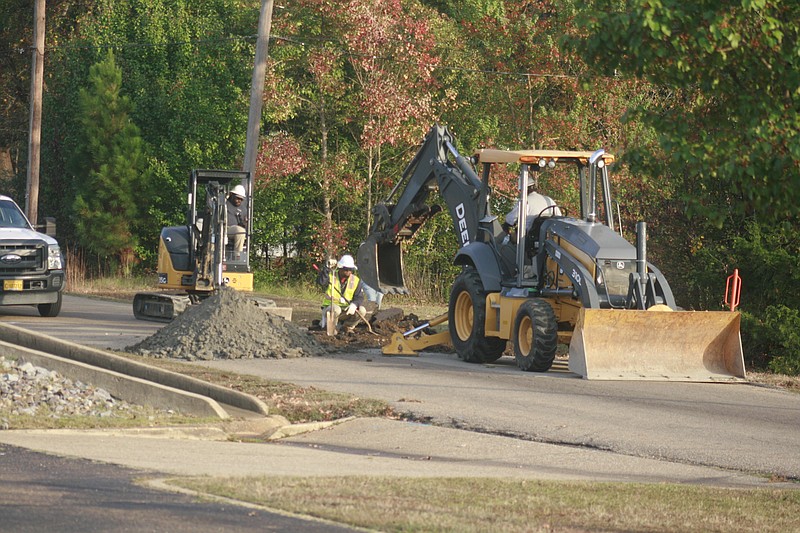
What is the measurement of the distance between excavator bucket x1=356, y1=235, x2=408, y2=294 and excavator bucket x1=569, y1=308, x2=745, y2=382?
5.57 metres

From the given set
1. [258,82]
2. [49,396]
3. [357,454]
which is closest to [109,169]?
[258,82]

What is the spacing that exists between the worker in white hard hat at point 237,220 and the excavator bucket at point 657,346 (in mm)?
10365

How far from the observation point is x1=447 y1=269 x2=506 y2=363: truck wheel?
787 inches

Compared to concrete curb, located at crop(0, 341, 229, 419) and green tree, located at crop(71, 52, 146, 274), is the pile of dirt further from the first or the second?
green tree, located at crop(71, 52, 146, 274)

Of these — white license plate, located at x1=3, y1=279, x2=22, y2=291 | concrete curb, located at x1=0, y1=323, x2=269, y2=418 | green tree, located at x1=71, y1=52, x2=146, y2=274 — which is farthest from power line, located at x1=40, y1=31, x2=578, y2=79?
concrete curb, located at x1=0, y1=323, x2=269, y2=418

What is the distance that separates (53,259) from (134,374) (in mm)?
11364

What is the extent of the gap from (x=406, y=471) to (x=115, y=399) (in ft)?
15.0

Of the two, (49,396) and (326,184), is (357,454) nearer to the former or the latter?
(49,396)

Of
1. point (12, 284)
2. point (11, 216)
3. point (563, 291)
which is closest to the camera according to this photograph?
point (563, 291)

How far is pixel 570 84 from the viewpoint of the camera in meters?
34.2

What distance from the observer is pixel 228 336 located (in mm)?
20031

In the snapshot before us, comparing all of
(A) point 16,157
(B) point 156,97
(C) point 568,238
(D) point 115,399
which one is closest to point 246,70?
(B) point 156,97

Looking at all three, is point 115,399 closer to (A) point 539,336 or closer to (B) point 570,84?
(A) point 539,336

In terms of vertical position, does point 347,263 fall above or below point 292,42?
below
